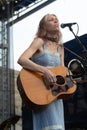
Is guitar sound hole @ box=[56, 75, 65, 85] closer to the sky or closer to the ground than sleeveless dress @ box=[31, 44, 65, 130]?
closer to the sky

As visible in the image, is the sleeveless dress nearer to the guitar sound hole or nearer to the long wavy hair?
the guitar sound hole

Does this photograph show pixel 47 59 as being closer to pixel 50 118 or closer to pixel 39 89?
pixel 39 89

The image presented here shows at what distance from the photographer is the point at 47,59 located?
2688 mm

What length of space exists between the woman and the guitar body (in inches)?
1.6

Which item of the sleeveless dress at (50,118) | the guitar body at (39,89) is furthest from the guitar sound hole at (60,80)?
the sleeveless dress at (50,118)

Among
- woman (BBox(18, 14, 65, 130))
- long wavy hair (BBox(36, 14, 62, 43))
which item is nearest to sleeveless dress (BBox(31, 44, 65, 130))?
woman (BBox(18, 14, 65, 130))

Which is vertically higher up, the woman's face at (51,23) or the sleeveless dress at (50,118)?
the woman's face at (51,23)

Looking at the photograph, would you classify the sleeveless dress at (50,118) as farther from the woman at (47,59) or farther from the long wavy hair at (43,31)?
the long wavy hair at (43,31)

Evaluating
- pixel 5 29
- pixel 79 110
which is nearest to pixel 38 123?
pixel 79 110

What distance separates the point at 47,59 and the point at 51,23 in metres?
0.25

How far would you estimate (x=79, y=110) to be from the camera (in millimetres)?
5395

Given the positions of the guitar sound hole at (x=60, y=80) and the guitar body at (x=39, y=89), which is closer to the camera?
the guitar body at (x=39, y=89)

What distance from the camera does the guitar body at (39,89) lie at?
8.41 feet

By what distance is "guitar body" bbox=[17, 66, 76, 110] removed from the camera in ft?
8.41
